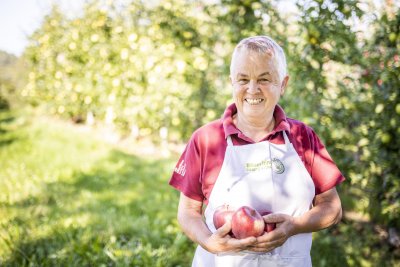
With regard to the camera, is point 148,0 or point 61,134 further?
point 61,134

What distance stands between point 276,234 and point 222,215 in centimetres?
20

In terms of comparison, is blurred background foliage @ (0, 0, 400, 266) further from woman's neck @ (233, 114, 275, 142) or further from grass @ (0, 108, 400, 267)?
woman's neck @ (233, 114, 275, 142)

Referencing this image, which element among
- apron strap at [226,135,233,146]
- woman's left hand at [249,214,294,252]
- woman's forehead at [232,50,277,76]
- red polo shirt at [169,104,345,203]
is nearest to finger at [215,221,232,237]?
woman's left hand at [249,214,294,252]

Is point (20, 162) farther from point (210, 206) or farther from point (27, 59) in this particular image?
point (27, 59)

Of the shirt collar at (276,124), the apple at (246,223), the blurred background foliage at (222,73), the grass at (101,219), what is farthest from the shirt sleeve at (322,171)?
the grass at (101,219)

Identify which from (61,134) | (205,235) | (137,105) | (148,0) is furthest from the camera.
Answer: (61,134)

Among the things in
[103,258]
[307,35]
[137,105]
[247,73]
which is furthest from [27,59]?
[247,73]

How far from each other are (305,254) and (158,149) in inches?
212

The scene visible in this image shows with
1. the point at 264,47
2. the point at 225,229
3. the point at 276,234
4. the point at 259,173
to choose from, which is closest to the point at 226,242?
the point at 225,229

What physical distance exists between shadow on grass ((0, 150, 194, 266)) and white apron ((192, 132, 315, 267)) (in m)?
1.49

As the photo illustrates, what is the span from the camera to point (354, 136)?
107 inches

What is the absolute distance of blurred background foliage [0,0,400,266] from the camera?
244cm

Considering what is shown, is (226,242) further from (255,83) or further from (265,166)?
(255,83)

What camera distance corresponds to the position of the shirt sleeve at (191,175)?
4.81ft
